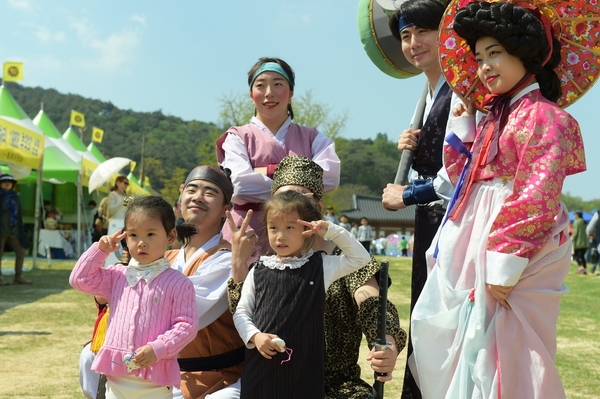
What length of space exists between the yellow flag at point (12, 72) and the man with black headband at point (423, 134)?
43.1ft

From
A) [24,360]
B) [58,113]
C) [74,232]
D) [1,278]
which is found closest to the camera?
[24,360]

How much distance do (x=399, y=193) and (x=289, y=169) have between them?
511mm

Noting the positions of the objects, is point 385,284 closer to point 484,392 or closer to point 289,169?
point 484,392

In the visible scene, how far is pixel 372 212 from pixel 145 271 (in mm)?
48367

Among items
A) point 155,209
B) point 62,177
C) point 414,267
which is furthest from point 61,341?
point 62,177

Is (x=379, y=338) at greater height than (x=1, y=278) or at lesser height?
greater

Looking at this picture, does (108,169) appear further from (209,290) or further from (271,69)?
(209,290)

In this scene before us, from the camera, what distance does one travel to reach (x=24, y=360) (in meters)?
5.84

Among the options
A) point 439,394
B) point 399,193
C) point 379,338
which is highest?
point 399,193

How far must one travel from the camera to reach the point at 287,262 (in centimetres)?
272

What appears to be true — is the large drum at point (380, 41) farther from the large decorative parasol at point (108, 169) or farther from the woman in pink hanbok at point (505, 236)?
the large decorative parasol at point (108, 169)

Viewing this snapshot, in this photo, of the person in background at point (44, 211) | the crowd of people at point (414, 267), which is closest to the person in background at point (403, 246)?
the person in background at point (44, 211)

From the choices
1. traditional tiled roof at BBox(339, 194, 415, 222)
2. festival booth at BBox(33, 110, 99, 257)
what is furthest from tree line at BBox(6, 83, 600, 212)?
festival booth at BBox(33, 110, 99, 257)

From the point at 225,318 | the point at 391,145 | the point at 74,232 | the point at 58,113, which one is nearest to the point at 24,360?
the point at 225,318
